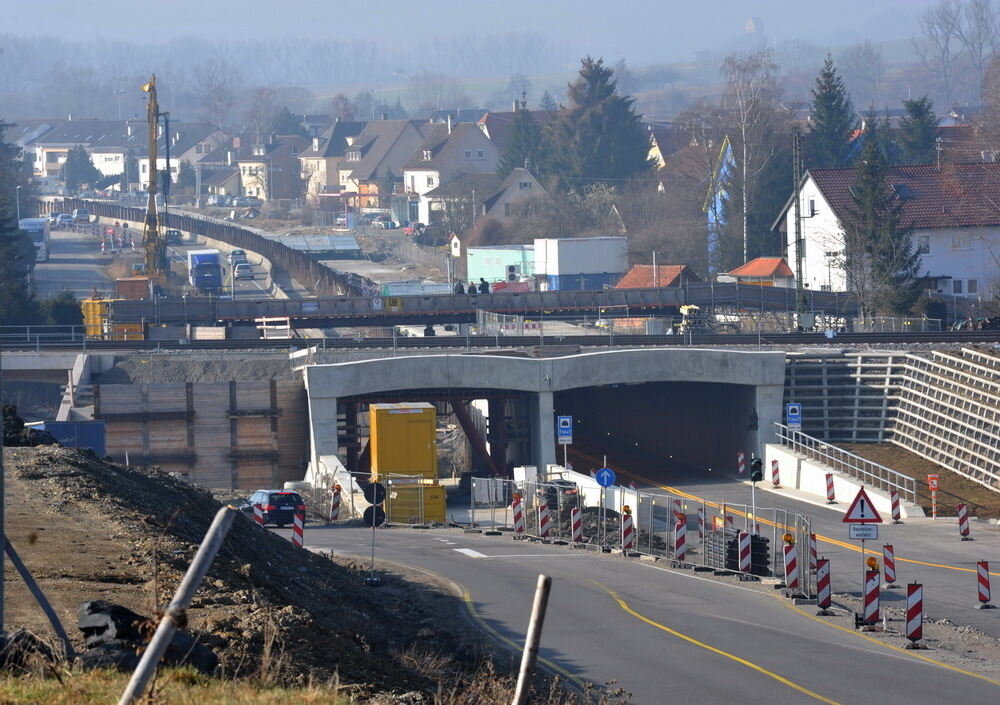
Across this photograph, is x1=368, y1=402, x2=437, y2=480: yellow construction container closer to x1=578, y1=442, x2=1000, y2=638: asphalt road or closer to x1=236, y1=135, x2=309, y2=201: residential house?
x1=578, y1=442, x2=1000, y2=638: asphalt road

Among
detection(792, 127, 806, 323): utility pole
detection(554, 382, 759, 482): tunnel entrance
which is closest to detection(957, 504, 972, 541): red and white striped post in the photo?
detection(554, 382, 759, 482): tunnel entrance

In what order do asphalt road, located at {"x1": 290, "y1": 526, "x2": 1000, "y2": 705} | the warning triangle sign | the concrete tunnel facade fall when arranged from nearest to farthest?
asphalt road, located at {"x1": 290, "y1": 526, "x2": 1000, "y2": 705} < the warning triangle sign < the concrete tunnel facade

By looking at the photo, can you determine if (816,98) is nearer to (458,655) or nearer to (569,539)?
(569,539)

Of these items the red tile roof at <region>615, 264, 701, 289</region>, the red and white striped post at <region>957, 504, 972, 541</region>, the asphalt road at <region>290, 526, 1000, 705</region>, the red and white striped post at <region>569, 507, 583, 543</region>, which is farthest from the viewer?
the red tile roof at <region>615, 264, 701, 289</region>

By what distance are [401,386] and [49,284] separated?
61168 mm

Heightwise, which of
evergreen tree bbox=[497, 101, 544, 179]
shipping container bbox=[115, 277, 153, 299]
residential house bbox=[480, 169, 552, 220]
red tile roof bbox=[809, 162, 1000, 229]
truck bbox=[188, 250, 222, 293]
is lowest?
shipping container bbox=[115, 277, 153, 299]

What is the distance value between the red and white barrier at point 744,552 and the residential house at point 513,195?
327ft

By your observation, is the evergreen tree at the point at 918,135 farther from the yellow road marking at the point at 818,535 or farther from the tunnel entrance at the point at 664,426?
the yellow road marking at the point at 818,535

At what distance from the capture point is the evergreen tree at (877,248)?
228ft

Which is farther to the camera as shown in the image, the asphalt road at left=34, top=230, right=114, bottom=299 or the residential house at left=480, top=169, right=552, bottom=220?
the residential house at left=480, top=169, right=552, bottom=220

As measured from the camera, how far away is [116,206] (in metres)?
152

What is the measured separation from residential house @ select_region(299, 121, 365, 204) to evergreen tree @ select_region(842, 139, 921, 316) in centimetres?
10819

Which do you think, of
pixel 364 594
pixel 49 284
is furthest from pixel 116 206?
pixel 364 594

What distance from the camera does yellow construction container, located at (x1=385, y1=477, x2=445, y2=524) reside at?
3806cm
